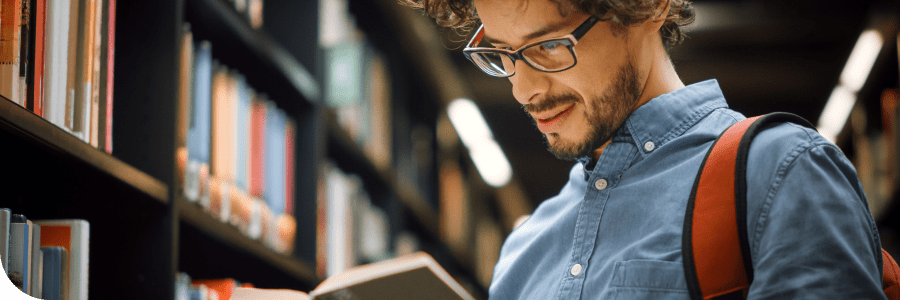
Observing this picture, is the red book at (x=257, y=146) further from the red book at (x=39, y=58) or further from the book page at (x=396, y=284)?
the book page at (x=396, y=284)

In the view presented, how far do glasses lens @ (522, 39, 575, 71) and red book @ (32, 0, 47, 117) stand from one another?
64 centimetres

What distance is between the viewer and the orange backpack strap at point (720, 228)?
2.50ft

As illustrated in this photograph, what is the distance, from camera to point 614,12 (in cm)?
102

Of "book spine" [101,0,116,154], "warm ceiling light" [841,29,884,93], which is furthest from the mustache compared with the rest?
"warm ceiling light" [841,29,884,93]

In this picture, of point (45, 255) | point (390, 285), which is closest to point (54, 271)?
point (45, 255)

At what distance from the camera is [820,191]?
2.43 feet

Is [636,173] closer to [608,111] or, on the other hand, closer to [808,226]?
[608,111]

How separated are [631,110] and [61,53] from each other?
0.78m

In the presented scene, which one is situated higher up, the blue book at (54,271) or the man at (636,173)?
the man at (636,173)

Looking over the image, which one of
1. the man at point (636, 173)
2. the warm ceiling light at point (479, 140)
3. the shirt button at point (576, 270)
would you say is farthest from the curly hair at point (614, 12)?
the warm ceiling light at point (479, 140)

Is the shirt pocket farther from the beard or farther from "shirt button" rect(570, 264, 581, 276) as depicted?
the beard

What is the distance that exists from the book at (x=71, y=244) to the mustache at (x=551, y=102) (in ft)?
2.13

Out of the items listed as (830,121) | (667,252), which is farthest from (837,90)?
(667,252)

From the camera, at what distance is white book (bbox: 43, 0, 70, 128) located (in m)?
1.00
